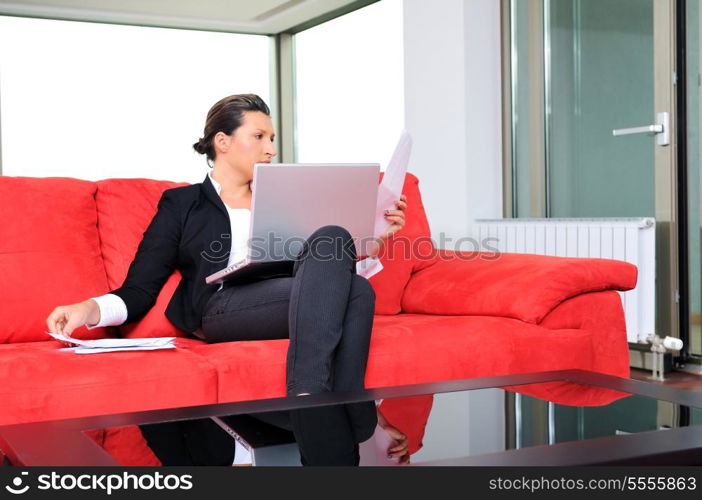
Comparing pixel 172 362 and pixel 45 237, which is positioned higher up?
pixel 45 237

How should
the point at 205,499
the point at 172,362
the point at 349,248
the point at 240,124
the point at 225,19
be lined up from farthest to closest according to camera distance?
1. the point at 225,19
2. the point at 240,124
3. the point at 349,248
4. the point at 172,362
5. the point at 205,499

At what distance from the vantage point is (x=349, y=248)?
197 centimetres

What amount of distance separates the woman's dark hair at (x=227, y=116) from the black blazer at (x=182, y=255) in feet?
0.70

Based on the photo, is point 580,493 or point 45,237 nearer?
point 580,493

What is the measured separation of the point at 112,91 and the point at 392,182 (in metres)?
4.81

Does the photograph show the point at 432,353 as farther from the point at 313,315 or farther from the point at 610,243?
the point at 610,243

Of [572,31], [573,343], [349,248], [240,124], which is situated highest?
[572,31]

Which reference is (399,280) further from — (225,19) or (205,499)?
(225,19)

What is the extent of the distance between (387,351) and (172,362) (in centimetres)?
51

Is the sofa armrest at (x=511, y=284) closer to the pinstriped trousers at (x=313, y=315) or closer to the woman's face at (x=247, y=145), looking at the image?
the pinstriped trousers at (x=313, y=315)

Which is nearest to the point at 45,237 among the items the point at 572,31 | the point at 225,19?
the point at 572,31

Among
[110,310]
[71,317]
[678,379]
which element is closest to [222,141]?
[110,310]

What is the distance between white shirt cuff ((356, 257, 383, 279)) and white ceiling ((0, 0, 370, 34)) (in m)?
4.00

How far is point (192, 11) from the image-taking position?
6.31m
